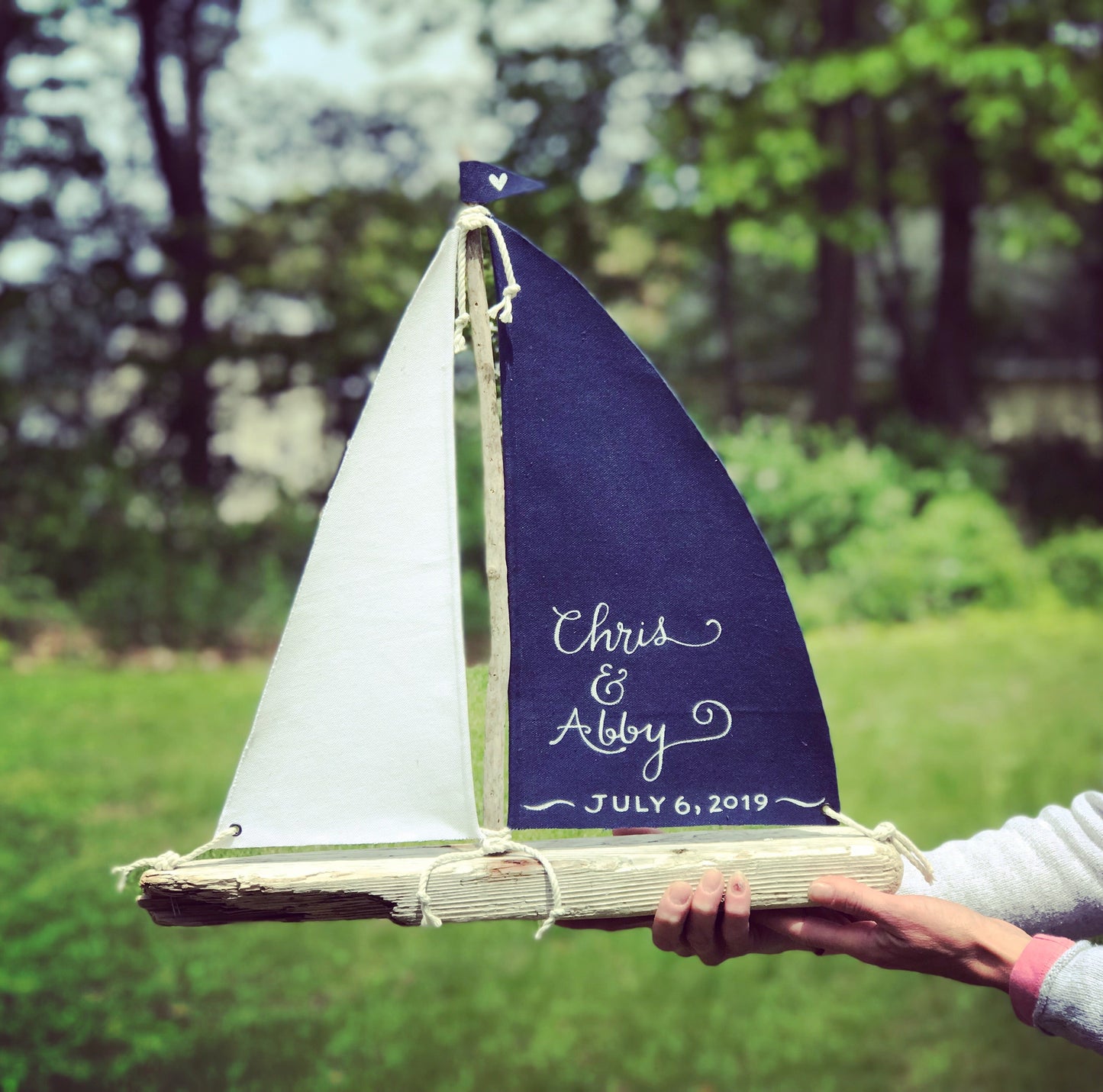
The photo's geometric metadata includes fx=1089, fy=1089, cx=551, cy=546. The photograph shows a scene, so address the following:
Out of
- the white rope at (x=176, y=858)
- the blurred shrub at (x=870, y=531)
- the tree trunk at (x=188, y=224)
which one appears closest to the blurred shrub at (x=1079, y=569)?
the blurred shrub at (x=870, y=531)

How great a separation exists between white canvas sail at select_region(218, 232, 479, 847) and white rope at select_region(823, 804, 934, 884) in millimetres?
646

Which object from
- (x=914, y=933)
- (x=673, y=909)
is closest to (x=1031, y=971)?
(x=914, y=933)

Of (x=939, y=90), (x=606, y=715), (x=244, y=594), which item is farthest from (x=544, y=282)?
(x=939, y=90)

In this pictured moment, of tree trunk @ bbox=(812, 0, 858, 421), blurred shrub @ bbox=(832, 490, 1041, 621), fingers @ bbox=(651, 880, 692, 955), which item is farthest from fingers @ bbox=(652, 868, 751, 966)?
tree trunk @ bbox=(812, 0, 858, 421)

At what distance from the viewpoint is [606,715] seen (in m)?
1.92

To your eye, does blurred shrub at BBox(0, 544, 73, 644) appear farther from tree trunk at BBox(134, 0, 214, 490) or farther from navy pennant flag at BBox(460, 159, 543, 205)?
navy pennant flag at BBox(460, 159, 543, 205)

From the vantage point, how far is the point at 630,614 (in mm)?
1909

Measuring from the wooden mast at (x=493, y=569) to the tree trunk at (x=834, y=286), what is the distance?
33.4 ft

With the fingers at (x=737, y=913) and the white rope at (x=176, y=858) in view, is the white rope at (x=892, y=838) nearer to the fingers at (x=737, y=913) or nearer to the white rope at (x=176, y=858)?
the fingers at (x=737, y=913)

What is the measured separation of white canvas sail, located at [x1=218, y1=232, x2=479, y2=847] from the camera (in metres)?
1.86

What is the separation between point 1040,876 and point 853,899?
46cm

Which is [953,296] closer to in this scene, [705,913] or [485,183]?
[485,183]

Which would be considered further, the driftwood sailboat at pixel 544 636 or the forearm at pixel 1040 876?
the forearm at pixel 1040 876

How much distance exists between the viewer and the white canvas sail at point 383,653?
1.86 m
